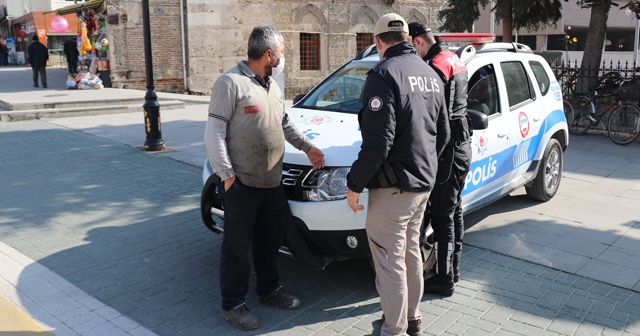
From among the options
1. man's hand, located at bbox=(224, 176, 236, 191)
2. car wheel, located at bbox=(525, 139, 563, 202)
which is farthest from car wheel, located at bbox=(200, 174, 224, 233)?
car wheel, located at bbox=(525, 139, 563, 202)

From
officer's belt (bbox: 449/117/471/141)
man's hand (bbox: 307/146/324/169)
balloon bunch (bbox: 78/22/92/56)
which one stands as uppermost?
balloon bunch (bbox: 78/22/92/56)

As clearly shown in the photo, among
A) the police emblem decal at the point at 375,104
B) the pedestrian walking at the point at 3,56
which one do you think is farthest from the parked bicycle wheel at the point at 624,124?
the pedestrian walking at the point at 3,56

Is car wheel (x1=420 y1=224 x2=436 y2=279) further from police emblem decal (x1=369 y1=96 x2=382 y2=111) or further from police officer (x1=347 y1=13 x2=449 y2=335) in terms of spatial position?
police emblem decal (x1=369 y1=96 x2=382 y2=111)

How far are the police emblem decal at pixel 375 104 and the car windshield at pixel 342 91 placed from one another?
1.97 m

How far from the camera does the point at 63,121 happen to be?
13.8 m

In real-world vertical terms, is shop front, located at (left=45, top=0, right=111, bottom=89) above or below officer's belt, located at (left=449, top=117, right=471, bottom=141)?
above

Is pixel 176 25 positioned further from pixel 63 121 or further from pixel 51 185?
pixel 51 185

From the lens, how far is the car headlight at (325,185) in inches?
172

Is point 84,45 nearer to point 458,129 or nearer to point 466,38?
point 466,38

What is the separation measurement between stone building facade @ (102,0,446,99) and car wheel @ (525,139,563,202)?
1595cm

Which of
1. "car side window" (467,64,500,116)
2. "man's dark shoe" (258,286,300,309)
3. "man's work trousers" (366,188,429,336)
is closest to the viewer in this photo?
"man's work trousers" (366,188,429,336)

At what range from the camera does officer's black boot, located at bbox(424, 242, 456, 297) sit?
4.59m

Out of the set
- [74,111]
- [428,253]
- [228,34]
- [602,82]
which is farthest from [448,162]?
[228,34]

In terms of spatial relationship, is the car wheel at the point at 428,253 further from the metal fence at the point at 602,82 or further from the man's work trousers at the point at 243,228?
the metal fence at the point at 602,82
